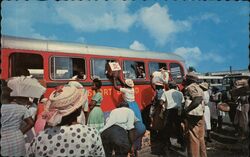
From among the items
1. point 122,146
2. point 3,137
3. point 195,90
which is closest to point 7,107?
point 3,137

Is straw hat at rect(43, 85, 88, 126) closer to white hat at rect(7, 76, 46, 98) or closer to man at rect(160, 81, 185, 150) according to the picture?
white hat at rect(7, 76, 46, 98)

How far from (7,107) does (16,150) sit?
481 mm

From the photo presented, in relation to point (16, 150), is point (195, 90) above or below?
above

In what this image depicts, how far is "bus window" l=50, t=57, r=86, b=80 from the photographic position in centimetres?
700

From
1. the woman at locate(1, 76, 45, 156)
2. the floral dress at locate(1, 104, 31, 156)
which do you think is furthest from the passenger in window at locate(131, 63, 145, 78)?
the floral dress at locate(1, 104, 31, 156)

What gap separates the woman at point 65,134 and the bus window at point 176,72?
26.1 feet

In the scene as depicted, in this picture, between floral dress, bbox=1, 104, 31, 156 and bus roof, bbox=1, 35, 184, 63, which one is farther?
bus roof, bbox=1, 35, 184, 63

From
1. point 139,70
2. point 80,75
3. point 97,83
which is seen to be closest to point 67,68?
point 80,75

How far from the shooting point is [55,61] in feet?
23.1

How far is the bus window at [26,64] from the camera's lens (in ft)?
20.9

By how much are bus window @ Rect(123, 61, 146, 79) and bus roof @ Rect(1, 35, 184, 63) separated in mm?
282

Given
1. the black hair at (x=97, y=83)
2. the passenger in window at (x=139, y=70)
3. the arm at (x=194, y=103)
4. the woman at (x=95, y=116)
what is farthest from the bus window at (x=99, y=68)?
the arm at (x=194, y=103)

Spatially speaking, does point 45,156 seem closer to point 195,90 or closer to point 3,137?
point 3,137

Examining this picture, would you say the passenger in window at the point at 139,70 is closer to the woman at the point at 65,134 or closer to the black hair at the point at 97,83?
the black hair at the point at 97,83
